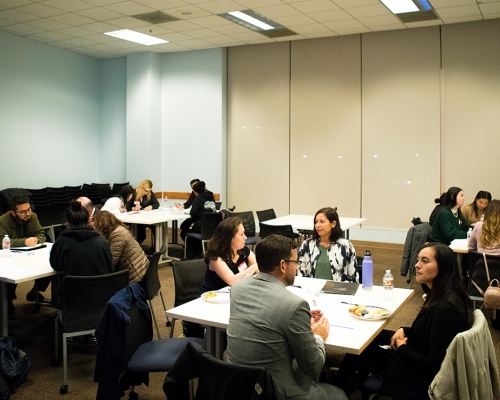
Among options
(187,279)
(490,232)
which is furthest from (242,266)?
(490,232)

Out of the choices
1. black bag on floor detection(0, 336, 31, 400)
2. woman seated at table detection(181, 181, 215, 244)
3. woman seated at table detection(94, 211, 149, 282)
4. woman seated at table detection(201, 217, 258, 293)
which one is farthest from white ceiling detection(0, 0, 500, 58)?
black bag on floor detection(0, 336, 31, 400)

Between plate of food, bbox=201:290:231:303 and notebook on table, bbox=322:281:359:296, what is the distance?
70cm

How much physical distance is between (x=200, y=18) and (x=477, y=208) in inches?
194

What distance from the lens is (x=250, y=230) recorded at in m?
7.86

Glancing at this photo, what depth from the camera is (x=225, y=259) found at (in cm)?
392

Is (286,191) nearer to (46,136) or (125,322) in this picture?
(46,136)

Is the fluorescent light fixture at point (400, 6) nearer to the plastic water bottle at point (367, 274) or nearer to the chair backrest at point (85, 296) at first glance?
the plastic water bottle at point (367, 274)

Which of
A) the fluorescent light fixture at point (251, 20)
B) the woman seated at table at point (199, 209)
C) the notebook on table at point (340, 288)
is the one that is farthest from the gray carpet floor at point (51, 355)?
the fluorescent light fixture at point (251, 20)

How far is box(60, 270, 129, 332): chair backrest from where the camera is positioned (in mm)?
3701

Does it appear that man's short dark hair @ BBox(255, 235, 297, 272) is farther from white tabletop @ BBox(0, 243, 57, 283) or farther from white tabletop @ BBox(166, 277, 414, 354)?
white tabletop @ BBox(0, 243, 57, 283)

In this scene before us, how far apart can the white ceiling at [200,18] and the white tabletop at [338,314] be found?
4.99 m

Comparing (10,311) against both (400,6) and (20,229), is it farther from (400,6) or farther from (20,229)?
(400,6)

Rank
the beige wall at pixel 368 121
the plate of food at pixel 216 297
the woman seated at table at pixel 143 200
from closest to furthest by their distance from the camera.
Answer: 1. the plate of food at pixel 216 297
2. the woman seated at table at pixel 143 200
3. the beige wall at pixel 368 121

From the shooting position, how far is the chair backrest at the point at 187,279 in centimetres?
400
